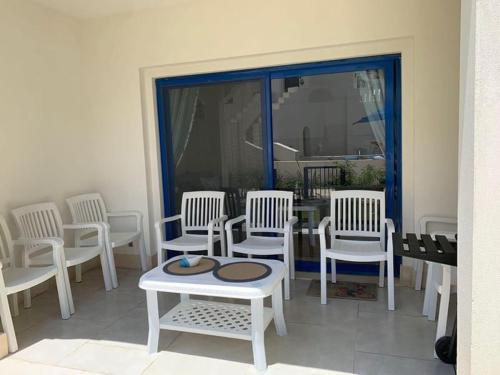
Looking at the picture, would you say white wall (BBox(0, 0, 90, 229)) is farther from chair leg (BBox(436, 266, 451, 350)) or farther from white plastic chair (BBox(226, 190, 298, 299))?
chair leg (BBox(436, 266, 451, 350))

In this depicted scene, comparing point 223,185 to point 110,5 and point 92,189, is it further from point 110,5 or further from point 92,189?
point 110,5

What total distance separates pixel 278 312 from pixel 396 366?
0.81m

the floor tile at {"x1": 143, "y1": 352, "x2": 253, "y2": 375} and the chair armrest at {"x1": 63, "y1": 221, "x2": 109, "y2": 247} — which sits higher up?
the chair armrest at {"x1": 63, "y1": 221, "x2": 109, "y2": 247}

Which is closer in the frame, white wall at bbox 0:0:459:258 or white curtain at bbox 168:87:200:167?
white wall at bbox 0:0:459:258

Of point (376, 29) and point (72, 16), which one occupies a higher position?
point (72, 16)

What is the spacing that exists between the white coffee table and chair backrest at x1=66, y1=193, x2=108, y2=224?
1738mm

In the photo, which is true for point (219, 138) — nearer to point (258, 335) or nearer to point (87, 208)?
point (87, 208)

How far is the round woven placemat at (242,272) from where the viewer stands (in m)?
2.47

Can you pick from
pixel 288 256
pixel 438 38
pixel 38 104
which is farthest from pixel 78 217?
pixel 438 38

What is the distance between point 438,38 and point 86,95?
3.61 meters

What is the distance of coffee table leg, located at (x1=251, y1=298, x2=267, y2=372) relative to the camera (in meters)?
2.32

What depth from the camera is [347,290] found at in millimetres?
3496

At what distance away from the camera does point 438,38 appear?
10.6ft

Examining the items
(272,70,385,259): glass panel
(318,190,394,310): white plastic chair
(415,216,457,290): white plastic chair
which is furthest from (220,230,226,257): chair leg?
(415,216,457,290): white plastic chair
